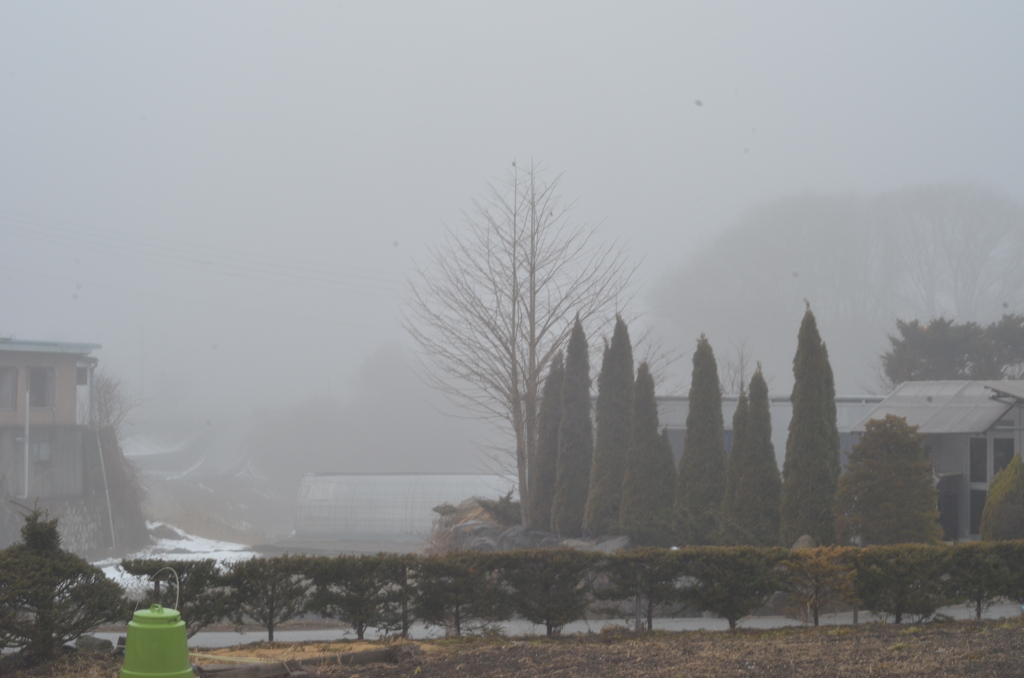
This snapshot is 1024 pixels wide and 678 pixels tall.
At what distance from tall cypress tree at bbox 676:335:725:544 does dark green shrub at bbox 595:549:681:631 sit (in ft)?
24.0

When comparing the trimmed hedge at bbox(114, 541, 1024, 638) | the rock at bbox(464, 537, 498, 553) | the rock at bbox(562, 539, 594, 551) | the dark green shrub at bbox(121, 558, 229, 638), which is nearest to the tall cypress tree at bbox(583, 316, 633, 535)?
the rock at bbox(562, 539, 594, 551)

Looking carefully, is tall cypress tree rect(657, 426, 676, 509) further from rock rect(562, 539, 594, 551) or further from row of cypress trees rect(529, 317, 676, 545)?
rock rect(562, 539, 594, 551)

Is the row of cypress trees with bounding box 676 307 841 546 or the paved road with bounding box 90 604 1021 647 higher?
the row of cypress trees with bounding box 676 307 841 546

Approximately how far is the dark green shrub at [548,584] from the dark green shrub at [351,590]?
1.24 metres

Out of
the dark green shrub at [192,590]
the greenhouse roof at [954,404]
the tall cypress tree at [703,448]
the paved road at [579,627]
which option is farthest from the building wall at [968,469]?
the dark green shrub at [192,590]

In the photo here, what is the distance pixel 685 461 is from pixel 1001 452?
22.3 feet

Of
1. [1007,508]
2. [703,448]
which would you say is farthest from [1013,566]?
[703,448]

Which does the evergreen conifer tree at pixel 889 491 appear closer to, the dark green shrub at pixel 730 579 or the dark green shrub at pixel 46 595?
the dark green shrub at pixel 730 579

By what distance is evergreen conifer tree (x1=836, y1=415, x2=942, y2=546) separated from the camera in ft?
41.6

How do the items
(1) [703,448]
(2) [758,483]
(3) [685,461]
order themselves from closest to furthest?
(2) [758,483] < (1) [703,448] < (3) [685,461]

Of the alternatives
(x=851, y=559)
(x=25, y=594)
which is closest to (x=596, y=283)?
(x=851, y=559)

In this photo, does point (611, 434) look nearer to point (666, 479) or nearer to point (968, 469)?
point (666, 479)

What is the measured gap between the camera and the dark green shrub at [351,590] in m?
8.00

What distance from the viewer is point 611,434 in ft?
56.4
